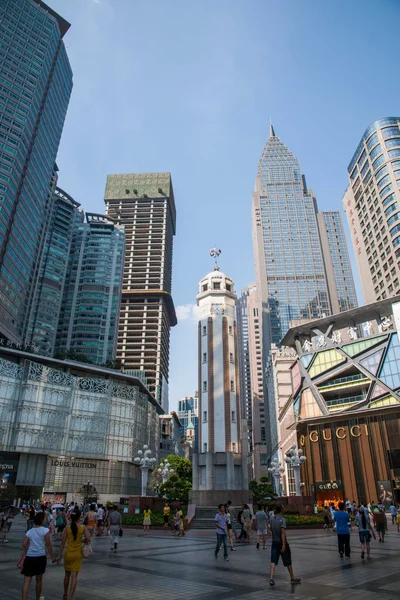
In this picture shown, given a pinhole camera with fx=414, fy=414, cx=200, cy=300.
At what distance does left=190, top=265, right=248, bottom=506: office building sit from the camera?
126ft

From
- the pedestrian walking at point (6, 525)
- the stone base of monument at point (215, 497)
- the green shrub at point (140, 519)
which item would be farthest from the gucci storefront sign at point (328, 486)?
the pedestrian walking at point (6, 525)

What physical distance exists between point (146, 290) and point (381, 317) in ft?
331

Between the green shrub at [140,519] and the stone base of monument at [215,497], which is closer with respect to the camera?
the green shrub at [140,519]

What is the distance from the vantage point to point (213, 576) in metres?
11.2

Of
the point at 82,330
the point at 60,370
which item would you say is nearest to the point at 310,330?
the point at 60,370

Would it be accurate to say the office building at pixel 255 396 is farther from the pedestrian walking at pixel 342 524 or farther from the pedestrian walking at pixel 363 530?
the pedestrian walking at pixel 342 524

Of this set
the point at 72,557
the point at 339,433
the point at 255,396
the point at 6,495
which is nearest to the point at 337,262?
the point at 255,396

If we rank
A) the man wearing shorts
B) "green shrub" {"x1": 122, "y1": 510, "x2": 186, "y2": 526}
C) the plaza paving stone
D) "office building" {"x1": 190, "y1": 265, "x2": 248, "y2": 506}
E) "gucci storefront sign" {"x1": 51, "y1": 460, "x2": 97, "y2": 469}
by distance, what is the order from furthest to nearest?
"gucci storefront sign" {"x1": 51, "y1": 460, "x2": 97, "y2": 469} → "office building" {"x1": 190, "y1": 265, "x2": 248, "y2": 506} → "green shrub" {"x1": 122, "y1": 510, "x2": 186, "y2": 526} → the man wearing shorts → the plaza paving stone

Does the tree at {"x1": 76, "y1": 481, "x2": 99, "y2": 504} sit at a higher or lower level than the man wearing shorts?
higher

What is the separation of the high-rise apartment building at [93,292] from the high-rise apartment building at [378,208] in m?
73.1

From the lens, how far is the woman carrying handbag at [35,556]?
7.45 m

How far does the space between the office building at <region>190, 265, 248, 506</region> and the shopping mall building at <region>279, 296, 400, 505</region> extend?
2191 cm

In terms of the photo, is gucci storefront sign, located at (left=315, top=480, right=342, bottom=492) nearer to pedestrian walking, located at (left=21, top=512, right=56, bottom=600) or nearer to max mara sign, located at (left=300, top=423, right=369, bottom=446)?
max mara sign, located at (left=300, top=423, right=369, bottom=446)

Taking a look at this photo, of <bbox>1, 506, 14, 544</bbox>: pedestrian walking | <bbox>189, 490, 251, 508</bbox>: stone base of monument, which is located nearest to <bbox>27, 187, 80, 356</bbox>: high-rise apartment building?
<bbox>189, 490, 251, 508</bbox>: stone base of monument
